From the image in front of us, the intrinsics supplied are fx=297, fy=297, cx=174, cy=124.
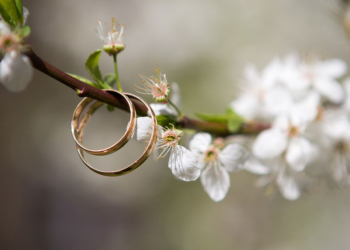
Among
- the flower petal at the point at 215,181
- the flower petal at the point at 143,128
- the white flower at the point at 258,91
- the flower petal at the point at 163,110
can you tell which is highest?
the white flower at the point at 258,91

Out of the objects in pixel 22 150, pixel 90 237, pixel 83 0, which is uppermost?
pixel 83 0

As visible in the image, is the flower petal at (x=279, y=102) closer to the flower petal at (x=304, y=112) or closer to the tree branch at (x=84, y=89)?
the flower petal at (x=304, y=112)

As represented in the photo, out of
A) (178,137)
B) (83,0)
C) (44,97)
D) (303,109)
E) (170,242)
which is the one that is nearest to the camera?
(178,137)

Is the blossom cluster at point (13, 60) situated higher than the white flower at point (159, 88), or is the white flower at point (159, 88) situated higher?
the white flower at point (159, 88)

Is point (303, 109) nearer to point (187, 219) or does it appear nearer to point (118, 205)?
point (187, 219)

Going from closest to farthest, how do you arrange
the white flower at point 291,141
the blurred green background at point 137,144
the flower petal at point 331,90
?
the white flower at point 291,141, the flower petal at point 331,90, the blurred green background at point 137,144

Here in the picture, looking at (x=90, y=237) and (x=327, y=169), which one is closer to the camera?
(x=327, y=169)

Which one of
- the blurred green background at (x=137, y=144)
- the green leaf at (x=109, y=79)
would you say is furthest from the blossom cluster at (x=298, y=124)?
the blurred green background at (x=137, y=144)

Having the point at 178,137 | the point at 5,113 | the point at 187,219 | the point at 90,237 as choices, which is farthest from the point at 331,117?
the point at 5,113
